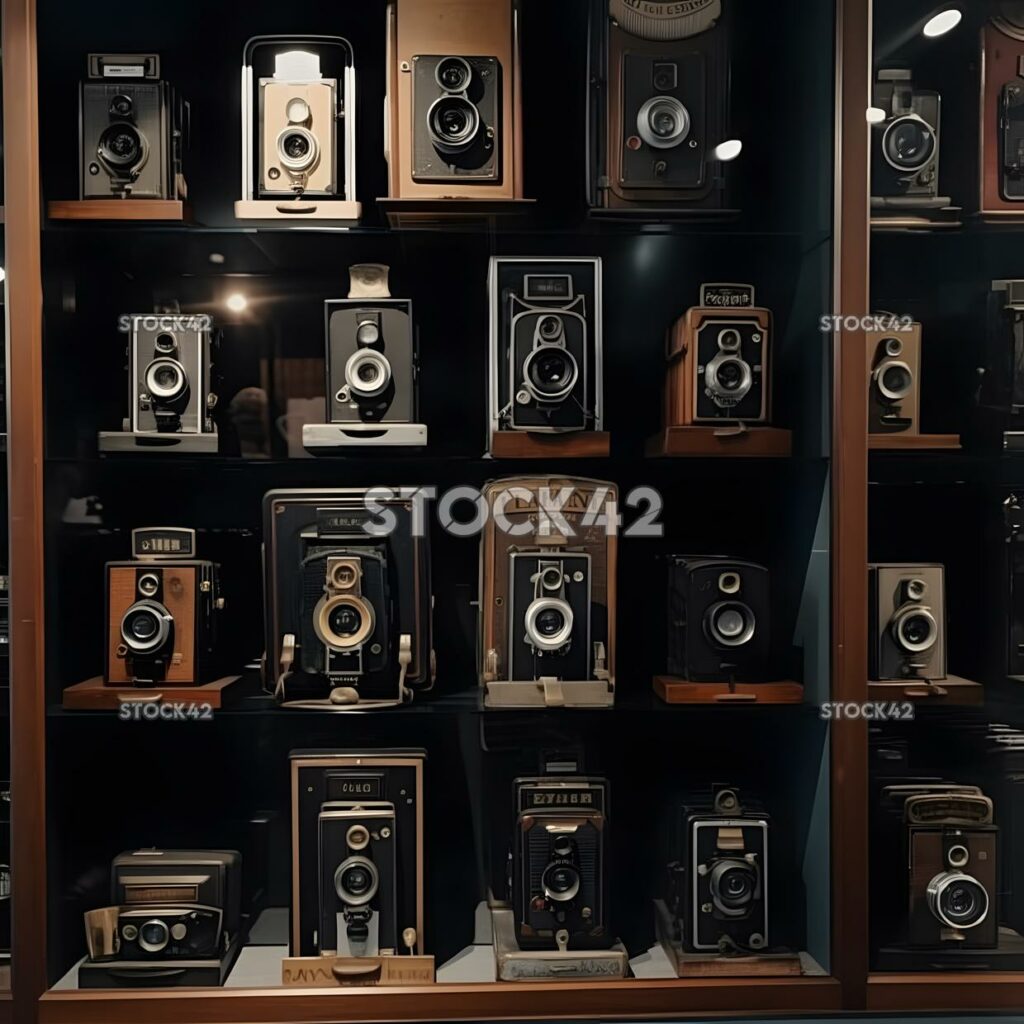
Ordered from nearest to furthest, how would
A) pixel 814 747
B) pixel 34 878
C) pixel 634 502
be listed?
pixel 34 878 → pixel 814 747 → pixel 634 502

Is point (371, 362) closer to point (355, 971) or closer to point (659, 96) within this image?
point (659, 96)

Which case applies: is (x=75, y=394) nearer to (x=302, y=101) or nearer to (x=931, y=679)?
(x=302, y=101)

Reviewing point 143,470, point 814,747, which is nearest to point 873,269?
point 814,747

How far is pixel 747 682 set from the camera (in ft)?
7.48

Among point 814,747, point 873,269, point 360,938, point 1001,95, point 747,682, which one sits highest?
point 1001,95

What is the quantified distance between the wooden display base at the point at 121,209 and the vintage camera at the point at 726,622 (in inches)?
55.6

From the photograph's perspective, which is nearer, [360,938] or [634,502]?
[360,938]

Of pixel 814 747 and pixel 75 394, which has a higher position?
pixel 75 394

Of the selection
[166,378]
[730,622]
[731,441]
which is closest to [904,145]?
[731,441]

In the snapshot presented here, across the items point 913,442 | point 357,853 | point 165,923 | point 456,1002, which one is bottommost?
point 456,1002

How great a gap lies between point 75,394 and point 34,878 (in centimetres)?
105

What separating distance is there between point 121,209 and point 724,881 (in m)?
1.99

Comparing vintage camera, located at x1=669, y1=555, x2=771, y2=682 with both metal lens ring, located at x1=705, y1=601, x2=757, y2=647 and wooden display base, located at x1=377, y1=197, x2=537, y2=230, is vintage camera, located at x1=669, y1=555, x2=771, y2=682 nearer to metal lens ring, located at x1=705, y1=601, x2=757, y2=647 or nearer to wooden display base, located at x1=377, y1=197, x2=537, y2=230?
metal lens ring, located at x1=705, y1=601, x2=757, y2=647

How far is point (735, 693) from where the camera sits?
227 centimetres
